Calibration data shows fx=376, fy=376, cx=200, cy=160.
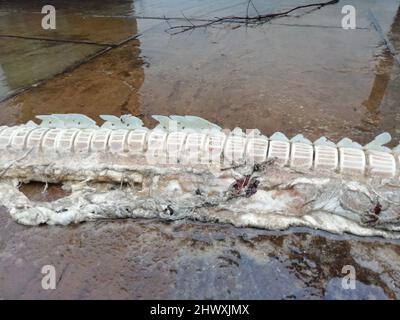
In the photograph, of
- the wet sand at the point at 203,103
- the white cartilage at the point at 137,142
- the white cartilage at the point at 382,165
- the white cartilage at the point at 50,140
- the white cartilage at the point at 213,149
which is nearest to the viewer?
the wet sand at the point at 203,103

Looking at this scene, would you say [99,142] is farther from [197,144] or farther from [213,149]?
[213,149]

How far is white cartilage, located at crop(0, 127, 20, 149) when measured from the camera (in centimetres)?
300

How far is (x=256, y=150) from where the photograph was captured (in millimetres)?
2684

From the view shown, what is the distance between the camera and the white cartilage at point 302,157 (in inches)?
102

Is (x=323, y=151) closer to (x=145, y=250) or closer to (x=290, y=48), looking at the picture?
(x=145, y=250)

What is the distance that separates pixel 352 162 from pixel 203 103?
1.67 m

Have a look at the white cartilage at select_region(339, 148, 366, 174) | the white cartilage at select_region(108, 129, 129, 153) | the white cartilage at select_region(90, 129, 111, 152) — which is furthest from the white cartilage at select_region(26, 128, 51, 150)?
the white cartilage at select_region(339, 148, 366, 174)

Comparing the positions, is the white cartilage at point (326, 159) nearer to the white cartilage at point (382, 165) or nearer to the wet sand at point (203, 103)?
the white cartilage at point (382, 165)

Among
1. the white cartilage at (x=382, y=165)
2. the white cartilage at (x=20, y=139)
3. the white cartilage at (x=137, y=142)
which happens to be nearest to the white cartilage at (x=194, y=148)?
the white cartilage at (x=137, y=142)

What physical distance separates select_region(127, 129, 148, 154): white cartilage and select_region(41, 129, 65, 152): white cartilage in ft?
1.98

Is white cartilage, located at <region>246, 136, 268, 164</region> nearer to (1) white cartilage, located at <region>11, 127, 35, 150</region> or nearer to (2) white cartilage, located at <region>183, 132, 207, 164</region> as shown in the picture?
(2) white cartilage, located at <region>183, 132, 207, 164</region>

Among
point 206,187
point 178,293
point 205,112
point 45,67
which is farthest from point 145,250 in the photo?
point 45,67

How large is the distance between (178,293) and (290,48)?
4.03 m

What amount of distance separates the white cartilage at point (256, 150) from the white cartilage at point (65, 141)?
136cm
